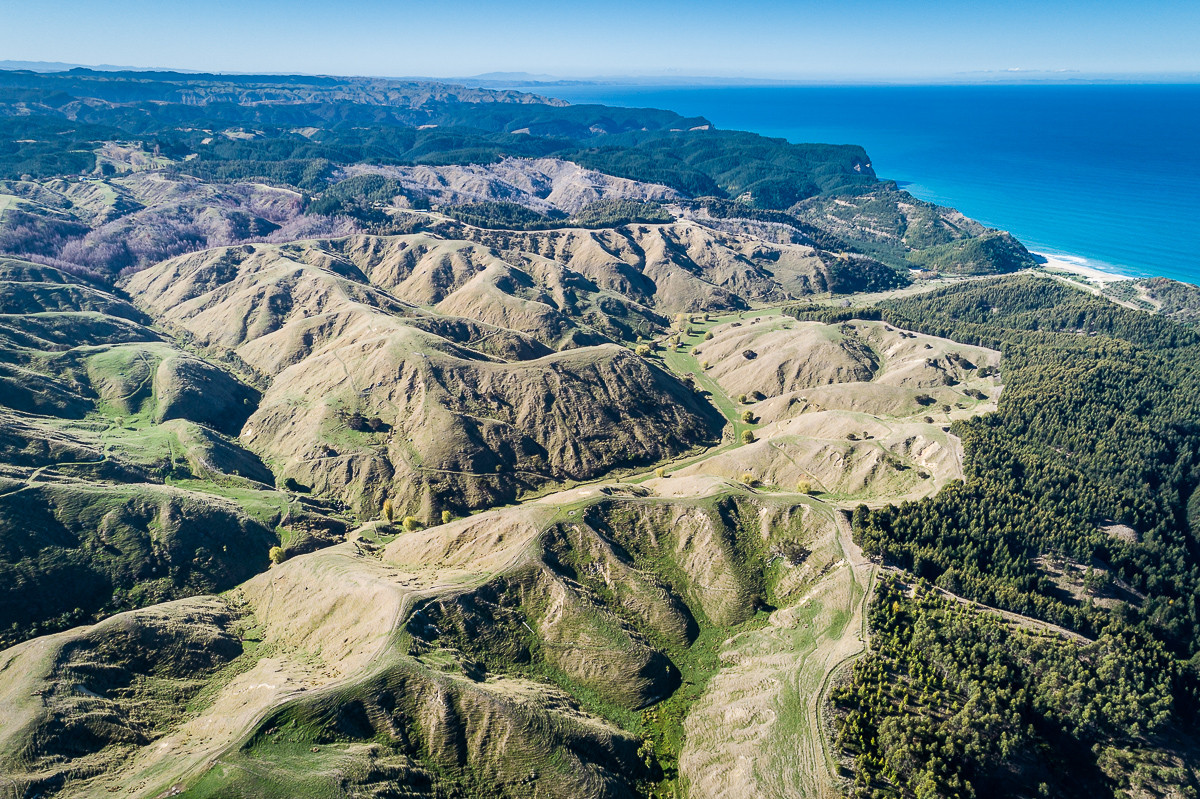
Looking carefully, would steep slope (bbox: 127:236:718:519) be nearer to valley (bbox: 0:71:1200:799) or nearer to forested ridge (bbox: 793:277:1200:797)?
valley (bbox: 0:71:1200:799)

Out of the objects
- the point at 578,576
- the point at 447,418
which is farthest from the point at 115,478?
the point at 578,576

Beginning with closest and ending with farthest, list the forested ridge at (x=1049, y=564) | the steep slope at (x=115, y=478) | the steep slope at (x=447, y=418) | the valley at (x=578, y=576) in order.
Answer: the valley at (x=578, y=576) < the forested ridge at (x=1049, y=564) < the steep slope at (x=115, y=478) < the steep slope at (x=447, y=418)

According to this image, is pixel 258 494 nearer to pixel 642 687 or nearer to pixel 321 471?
pixel 321 471

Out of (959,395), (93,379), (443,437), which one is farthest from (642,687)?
(93,379)

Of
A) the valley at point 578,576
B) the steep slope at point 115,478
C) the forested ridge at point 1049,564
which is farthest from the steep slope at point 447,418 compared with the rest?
the forested ridge at point 1049,564

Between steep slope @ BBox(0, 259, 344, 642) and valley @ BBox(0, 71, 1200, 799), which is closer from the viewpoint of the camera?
valley @ BBox(0, 71, 1200, 799)

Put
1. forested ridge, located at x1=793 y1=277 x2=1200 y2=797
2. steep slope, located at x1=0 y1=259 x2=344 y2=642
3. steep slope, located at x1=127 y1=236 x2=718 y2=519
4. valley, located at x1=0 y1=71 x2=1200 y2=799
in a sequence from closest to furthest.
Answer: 1. valley, located at x1=0 y1=71 x2=1200 y2=799
2. forested ridge, located at x1=793 y1=277 x2=1200 y2=797
3. steep slope, located at x1=0 y1=259 x2=344 y2=642
4. steep slope, located at x1=127 y1=236 x2=718 y2=519

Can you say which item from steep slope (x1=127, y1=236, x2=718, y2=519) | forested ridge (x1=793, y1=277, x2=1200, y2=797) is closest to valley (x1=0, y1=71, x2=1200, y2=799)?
forested ridge (x1=793, y1=277, x2=1200, y2=797)

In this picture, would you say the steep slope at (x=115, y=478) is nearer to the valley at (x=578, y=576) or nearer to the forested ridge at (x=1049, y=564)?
the valley at (x=578, y=576)

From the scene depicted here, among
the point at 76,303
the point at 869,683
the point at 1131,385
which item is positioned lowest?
the point at 869,683
